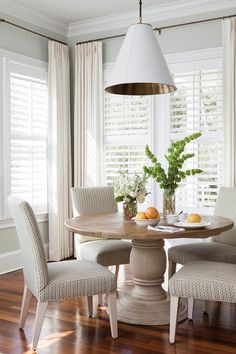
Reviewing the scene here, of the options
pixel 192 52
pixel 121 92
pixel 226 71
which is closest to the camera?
pixel 121 92

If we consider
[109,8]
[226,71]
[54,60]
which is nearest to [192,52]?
[226,71]

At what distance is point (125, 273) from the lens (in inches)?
193

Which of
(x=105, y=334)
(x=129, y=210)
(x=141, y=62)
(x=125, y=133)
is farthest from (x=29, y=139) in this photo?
(x=105, y=334)

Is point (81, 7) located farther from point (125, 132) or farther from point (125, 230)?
point (125, 230)

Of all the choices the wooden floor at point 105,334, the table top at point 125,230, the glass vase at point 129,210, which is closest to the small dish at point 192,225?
the table top at point 125,230

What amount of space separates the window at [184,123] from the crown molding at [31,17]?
862 mm

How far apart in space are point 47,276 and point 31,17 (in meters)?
3.51

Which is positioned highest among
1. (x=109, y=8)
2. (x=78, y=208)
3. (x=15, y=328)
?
(x=109, y=8)

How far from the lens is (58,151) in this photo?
5.62 meters

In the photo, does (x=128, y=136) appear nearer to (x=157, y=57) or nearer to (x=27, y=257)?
(x=157, y=57)

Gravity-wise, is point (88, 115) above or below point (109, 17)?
below

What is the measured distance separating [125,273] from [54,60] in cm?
266

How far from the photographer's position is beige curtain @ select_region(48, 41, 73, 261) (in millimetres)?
5586

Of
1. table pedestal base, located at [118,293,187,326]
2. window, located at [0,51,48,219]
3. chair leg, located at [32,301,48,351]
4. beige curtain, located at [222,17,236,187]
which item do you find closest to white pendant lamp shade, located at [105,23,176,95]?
chair leg, located at [32,301,48,351]
